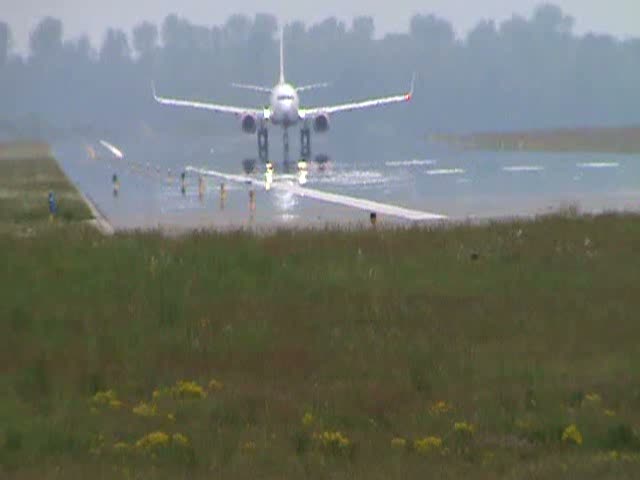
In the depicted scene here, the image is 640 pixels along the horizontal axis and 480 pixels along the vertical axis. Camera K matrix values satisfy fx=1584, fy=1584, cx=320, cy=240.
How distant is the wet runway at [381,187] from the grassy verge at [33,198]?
36.0 inches

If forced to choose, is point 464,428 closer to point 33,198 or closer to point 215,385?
point 215,385

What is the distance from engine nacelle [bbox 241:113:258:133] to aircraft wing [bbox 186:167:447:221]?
12739mm

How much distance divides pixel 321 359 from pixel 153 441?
13.1 feet

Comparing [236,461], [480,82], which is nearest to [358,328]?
[236,461]

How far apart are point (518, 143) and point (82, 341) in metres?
89.8

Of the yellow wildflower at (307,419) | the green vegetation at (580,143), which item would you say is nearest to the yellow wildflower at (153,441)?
the yellow wildflower at (307,419)

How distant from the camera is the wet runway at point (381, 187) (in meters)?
37.8

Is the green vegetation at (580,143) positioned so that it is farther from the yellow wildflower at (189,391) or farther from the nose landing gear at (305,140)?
the yellow wildflower at (189,391)

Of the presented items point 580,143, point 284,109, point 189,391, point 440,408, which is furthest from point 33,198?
point 580,143

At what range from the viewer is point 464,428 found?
463 inches

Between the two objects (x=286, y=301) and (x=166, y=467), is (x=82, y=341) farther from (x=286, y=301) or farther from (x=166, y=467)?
(x=166, y=467)

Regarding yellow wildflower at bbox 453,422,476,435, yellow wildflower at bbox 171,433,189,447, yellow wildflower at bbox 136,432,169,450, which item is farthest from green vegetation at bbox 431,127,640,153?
yellow wildflower at bbox 136,432,169,450

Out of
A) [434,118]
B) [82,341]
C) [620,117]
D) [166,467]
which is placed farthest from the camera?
[434,118]

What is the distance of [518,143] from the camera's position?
10450 cm
